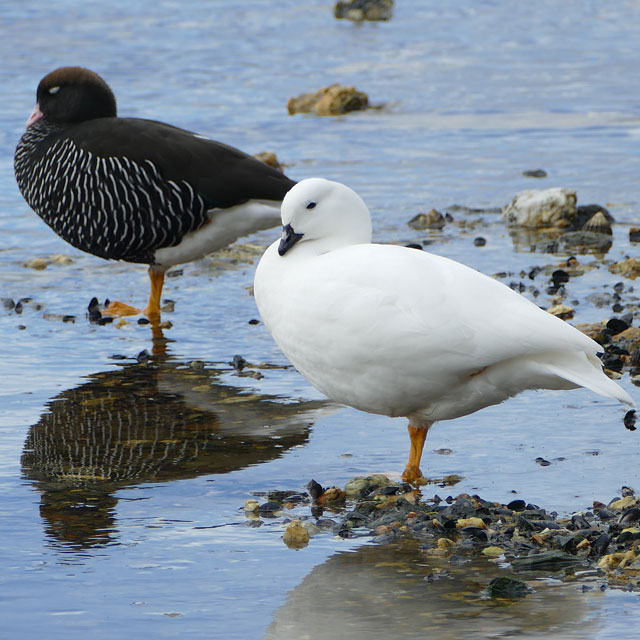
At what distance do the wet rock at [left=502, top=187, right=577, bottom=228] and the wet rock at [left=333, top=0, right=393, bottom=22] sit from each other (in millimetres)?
14604

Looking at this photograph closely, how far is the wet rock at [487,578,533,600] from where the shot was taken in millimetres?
4457

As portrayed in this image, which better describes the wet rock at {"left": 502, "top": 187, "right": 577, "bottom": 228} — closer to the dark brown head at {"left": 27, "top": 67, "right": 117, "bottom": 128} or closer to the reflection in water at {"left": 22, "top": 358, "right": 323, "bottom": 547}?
the dark brown head at {"left": 27, "top": 67, "right": 117, "bottom": 128}

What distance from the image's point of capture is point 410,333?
17.6ft

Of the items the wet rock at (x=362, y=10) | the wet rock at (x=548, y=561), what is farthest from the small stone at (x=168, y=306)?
the wet rock at (x=362, y=10)

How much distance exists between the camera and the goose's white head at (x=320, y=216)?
5.93 meters

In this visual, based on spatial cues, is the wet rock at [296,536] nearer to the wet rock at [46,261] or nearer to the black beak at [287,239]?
the black beak at [287,239]

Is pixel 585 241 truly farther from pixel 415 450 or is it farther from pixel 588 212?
pixel 415 450

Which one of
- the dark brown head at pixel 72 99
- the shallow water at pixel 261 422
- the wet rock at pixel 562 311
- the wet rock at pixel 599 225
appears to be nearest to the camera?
the shallow water at pixel 261 422

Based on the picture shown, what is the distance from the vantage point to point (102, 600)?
4.49 m

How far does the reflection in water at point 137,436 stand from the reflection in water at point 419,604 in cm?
102

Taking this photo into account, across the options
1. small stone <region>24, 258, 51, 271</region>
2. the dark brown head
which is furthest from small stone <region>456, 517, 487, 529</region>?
small stone <region>24, 258, 51, 271</region>

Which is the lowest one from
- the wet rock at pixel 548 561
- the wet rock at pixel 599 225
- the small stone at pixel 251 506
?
the wet rock at pixel 599 225

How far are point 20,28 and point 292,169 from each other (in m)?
11.1

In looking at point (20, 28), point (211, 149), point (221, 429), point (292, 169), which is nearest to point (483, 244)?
point (211, 149)
